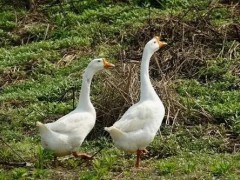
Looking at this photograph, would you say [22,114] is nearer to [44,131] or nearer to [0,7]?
[44,131]

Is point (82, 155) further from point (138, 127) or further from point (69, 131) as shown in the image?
point (138, 127)

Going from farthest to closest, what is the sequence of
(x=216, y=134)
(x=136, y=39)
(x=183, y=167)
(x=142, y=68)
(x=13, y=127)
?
(x=136, y=39)
(x=13, y=127)
(x=216, y=134)
(x=142, y=68)
(x=183, y=167)

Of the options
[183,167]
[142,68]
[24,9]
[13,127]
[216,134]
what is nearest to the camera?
[183,167]

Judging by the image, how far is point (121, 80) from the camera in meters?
12.0

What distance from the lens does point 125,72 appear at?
12.1 m

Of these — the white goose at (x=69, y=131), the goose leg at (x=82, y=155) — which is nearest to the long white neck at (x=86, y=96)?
the white goose at (x=69, y=131)

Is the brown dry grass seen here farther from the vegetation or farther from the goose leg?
the goose leg

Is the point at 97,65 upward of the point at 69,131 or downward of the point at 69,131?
upward

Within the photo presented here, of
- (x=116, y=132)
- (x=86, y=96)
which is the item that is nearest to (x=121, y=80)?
(x=86, y=96)

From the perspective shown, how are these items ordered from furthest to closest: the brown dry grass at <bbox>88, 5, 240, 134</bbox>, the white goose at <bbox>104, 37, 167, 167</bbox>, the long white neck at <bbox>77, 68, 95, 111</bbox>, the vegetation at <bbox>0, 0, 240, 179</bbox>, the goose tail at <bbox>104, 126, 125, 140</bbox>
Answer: the brown dry grass at <bbox>88, 5, 240, 134</bbox>
the long white neck at <bbox>77, 68, 95, 111</bbox>
the vegetation at <bbox>0, 0, 240, 179</bbox>
the white goose at <bbox>104, 37, 167, 167</bbox>
the goose tail at <bbox>104, 126, 125, 140</bbox>

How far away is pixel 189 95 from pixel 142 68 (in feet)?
7.36

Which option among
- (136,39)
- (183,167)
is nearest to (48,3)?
(136,39)

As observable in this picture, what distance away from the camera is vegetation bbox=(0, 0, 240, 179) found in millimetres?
9938

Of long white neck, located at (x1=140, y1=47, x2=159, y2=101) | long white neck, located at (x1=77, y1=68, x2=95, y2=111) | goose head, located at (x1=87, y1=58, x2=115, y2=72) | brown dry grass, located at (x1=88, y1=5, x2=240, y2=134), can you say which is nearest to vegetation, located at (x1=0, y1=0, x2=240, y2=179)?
brown dry grass, located at (x1=88, y1=5, x2=240, y2=134)
